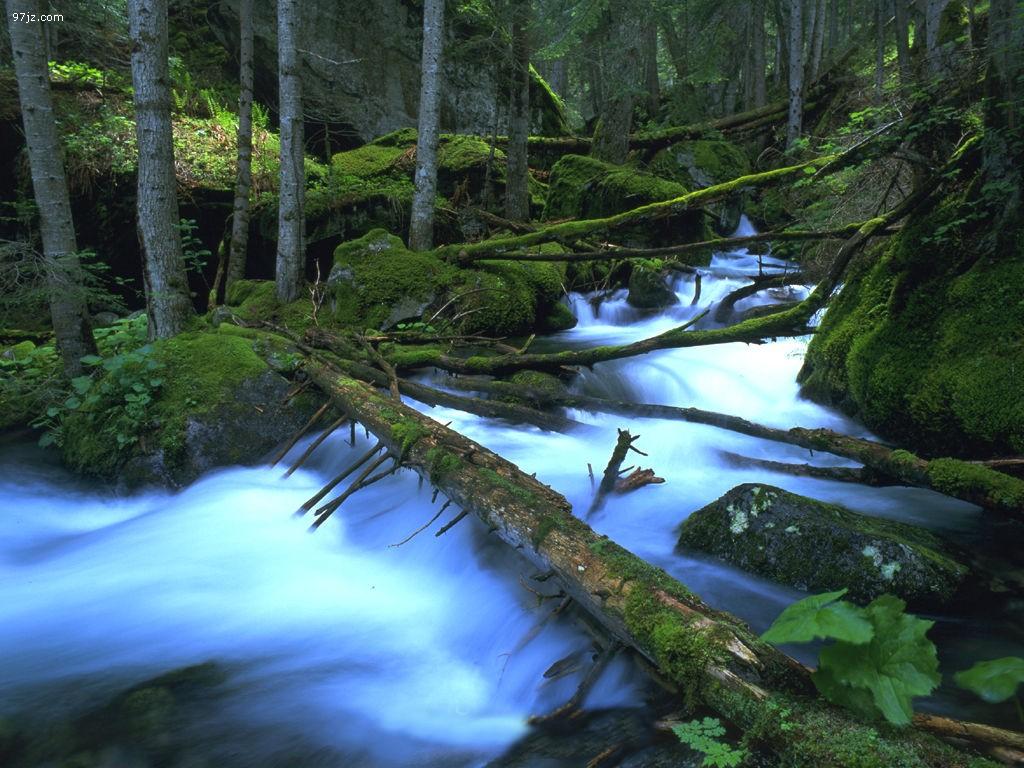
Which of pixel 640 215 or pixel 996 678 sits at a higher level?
pixel 640 215

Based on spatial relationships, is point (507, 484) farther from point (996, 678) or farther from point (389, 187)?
point (389, 187)

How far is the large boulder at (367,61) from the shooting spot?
14734 millimetres

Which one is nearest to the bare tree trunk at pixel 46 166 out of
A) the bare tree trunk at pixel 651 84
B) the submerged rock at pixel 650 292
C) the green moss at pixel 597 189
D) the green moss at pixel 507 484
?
the green moss at pixel 507 484

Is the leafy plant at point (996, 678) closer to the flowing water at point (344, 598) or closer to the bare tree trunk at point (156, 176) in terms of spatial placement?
the flowing water at point (344, 598)

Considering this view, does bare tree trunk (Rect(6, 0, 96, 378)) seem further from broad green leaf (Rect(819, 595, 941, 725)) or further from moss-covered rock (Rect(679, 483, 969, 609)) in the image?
broad green leaf (Rect(819, 595, 941, 725))

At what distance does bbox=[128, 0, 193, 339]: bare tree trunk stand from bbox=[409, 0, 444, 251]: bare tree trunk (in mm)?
3938

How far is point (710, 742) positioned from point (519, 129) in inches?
442

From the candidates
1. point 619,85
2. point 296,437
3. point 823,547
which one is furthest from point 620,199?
point 823,547

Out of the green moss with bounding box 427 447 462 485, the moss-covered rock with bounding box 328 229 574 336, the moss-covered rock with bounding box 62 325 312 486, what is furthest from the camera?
the moss-covered rock with bounding box 328 229 574 336

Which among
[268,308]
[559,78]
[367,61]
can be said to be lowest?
[268,308]

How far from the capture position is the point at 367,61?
1545cm

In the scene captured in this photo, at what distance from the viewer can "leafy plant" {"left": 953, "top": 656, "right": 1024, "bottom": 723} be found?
1.72m

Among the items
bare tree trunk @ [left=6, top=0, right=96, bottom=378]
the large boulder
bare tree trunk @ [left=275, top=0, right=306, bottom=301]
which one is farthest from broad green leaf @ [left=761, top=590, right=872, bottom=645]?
the large boulder

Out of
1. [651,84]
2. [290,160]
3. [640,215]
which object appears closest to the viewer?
[640,215]
